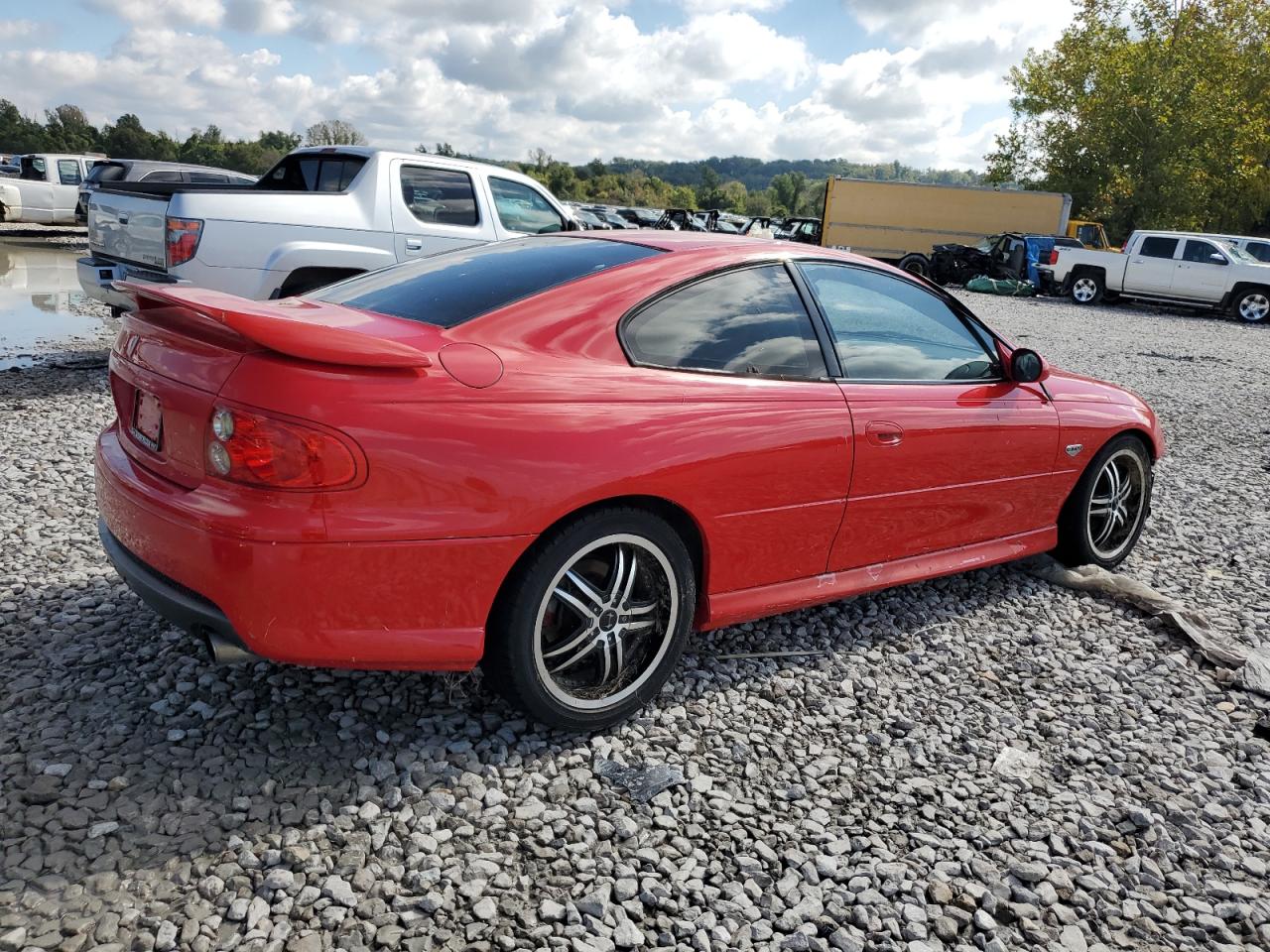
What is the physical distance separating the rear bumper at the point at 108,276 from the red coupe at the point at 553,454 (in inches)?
171

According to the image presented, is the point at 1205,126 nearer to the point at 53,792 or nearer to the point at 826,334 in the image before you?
the point at 826,334

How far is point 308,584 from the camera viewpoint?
2.35 m

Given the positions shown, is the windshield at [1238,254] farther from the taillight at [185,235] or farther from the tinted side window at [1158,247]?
the taillight at [185,235]

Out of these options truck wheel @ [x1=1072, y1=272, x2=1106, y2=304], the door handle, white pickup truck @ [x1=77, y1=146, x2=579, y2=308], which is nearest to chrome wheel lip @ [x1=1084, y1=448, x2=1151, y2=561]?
the door handle

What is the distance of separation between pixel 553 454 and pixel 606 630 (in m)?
0.63

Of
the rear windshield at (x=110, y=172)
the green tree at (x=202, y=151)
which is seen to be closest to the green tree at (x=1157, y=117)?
the rear windshield at (x=110, y=172)

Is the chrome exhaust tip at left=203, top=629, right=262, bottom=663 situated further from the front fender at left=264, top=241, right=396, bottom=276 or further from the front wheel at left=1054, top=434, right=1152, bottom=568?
the front fender at left=264, top=241, right=396, bottom=276

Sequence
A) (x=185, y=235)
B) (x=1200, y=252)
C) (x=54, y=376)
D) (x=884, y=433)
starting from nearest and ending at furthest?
(x=884, y=433) → (x=185, y=235) → (x=54, y=376) → (x=1200, y=252)

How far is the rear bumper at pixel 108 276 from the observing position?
696 centimetres

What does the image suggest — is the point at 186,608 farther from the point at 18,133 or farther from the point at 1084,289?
the point at 18,133

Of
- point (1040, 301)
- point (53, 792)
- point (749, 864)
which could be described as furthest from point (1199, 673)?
point (1040, 301)

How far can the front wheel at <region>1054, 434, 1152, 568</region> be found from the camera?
443cm

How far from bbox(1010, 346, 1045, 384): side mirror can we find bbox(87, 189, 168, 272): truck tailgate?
5744 millimetres

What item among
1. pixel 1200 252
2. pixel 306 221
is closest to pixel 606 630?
pixel 306 221
